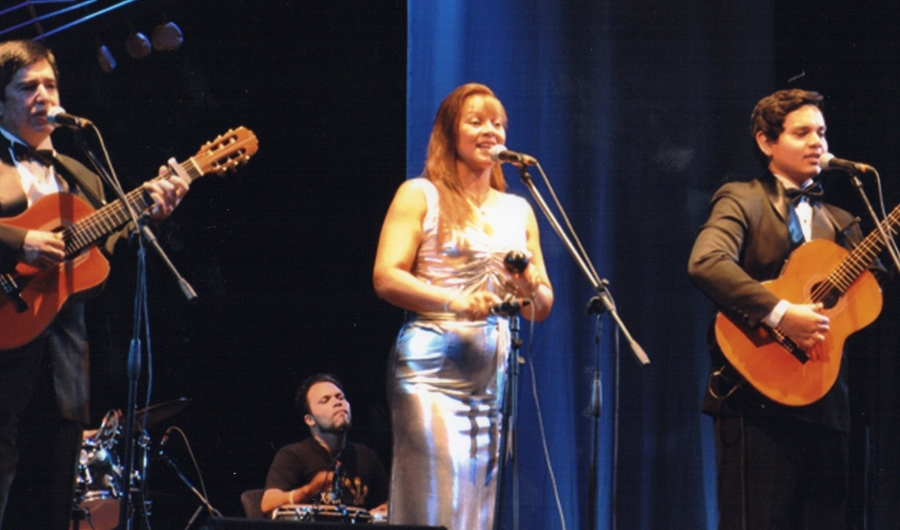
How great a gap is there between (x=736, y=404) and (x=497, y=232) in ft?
3.54

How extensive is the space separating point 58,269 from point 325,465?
9.62 feet

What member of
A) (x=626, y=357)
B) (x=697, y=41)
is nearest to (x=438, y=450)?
(x=626, y=357)

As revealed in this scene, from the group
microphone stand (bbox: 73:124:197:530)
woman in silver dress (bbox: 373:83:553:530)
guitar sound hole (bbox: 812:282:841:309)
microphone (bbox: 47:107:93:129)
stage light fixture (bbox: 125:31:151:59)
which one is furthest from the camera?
stage light fixture (bbox: 125:31:151:59)

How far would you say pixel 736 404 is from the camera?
387 centimetres

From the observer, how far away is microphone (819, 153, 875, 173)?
3814 millimetres

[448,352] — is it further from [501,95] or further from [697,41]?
[697,41]

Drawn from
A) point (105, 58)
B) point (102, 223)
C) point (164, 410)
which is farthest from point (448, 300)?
point (164, 410)

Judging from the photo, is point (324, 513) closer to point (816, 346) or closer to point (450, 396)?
point (450, 396)

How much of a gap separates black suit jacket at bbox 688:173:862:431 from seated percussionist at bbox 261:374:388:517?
2.68 meters

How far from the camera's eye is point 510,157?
3490mm

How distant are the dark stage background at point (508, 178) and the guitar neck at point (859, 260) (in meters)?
1.12

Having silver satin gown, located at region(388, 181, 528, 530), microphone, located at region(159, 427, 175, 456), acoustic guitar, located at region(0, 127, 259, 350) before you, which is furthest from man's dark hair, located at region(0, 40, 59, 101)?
microphone, located at region(159, 427, 175, 456)

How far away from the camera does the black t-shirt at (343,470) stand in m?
6.09

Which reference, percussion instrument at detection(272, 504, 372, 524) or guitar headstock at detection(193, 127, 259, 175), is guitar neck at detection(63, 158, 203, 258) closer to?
guitar headstock at detection(193, 127, 259, 175)
